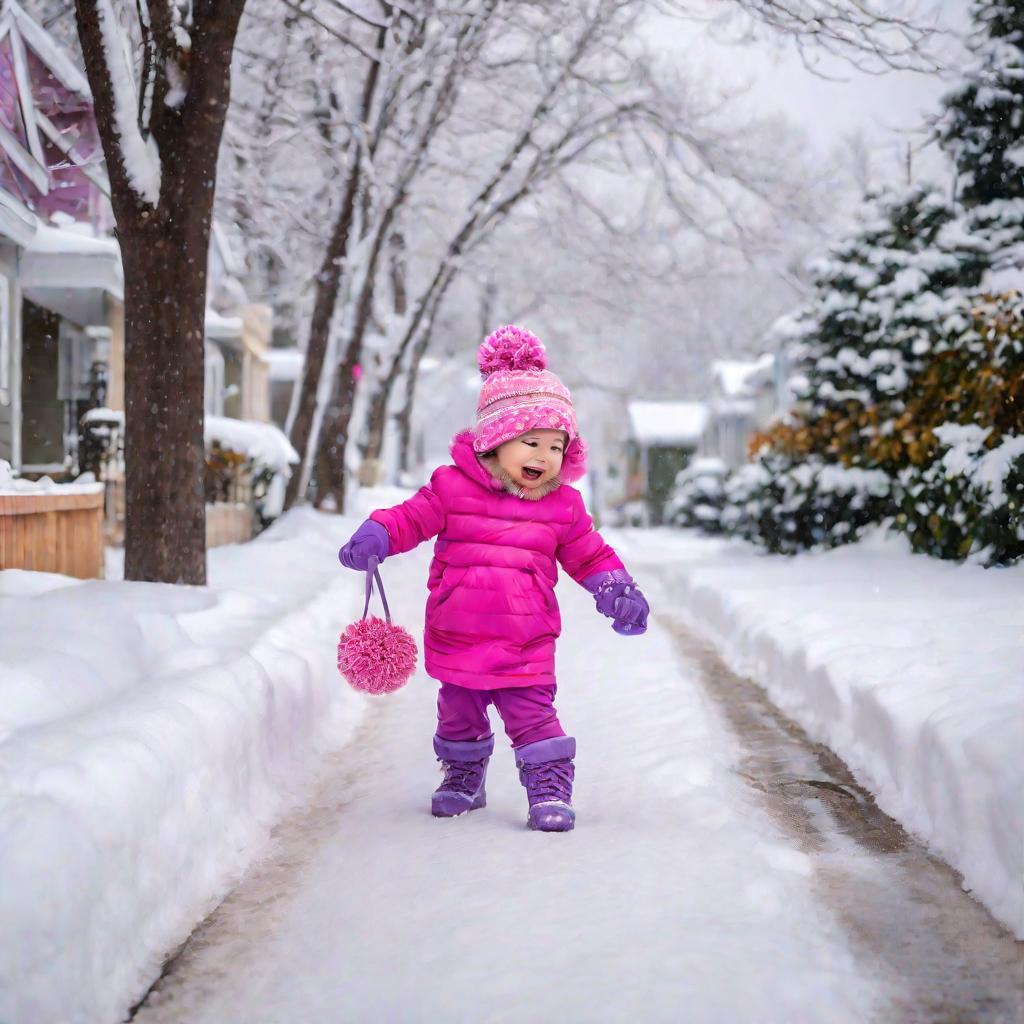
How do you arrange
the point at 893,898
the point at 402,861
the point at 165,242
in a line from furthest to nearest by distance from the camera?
the point at 165,242, the point at 402,861, the point at 893,898

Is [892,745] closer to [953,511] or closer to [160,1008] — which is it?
[160,1008]

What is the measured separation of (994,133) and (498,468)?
10.1 metres

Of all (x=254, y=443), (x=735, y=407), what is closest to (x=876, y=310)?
(x=254, y=443)

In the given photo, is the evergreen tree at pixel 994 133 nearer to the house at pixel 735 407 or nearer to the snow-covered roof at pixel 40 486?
the snow-covered roof at pixel 40 486

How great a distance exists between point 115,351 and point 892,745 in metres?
15.8

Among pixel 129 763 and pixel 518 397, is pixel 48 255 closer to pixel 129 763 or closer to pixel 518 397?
pixel 518 397

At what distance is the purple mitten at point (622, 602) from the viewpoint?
13.8 feet

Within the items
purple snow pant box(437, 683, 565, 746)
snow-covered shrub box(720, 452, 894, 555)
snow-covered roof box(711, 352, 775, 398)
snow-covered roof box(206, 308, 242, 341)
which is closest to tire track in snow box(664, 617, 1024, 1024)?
purple snow pant box(437, 683, 565, 746)

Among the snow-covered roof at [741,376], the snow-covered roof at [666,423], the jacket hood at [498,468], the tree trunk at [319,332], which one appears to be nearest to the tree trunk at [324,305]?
the tree trunk at [319,332]

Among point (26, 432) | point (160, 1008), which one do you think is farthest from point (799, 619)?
point (26, 432)

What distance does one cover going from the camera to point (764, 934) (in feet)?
9.77

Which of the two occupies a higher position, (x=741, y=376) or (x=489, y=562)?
(x=741, y=376)

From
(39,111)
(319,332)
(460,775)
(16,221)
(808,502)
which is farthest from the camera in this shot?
(319,332)

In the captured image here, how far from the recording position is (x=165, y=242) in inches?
272
